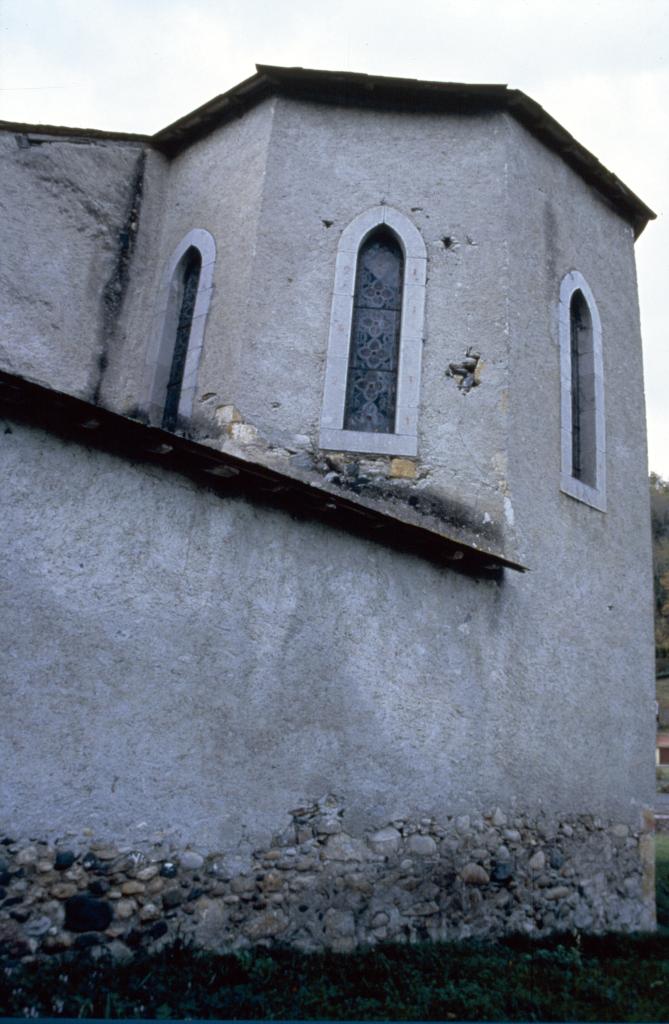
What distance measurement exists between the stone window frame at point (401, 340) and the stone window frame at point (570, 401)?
1558mm

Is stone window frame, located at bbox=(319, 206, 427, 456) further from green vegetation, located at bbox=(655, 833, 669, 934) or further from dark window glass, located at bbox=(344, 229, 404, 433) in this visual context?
green vegetation, located at bbox=(655, 833, 669, 934)

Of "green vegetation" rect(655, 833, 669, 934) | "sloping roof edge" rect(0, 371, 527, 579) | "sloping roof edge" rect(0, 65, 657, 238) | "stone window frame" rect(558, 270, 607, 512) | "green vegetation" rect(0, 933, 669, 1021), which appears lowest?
"green vegetation" rect(0, 933, 669, 1021)

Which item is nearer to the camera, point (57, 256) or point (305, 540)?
point (305, 540)

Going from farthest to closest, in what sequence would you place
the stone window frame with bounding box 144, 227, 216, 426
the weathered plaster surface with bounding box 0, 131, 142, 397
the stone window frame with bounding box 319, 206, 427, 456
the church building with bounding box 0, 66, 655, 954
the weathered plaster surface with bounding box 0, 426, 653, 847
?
the stone window frame with bounding box 144, 227, 216, 426, the weathered plaster surface with bounding box 0, 131, 142, 397, the stone window frame with bounding box 319, 206, 427, 456, the church building with bounding box 0, 66, 655, 954, the weathered plaster surface with bounding box 0, 426, 653, 847

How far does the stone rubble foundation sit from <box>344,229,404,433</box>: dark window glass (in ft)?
11.7

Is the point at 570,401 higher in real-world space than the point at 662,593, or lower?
lower

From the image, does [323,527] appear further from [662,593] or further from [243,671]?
[662,593]

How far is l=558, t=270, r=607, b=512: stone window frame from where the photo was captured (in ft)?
26.4

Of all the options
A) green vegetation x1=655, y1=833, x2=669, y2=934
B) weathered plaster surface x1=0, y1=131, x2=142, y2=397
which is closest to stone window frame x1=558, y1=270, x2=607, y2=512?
green vegetation x1=655, y1=833, x2=669, y2=934

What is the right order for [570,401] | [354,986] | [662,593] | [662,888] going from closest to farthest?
1. [354,986]
2. [570,401]
3. [662,888]
4. [662,593]

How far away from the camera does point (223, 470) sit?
5375 millimetres

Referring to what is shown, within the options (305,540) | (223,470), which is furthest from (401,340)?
(223,470)

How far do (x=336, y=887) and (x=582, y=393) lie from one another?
18.3 feet

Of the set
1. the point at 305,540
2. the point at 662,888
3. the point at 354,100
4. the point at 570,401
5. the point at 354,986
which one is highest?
the point at 354,100
